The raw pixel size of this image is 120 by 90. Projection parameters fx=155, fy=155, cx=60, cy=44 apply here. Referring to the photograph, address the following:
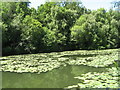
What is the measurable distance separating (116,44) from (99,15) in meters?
5.48

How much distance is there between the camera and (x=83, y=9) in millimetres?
27922

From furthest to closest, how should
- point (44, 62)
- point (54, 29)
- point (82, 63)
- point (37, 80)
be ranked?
point (54, 29), point (44, 62), point (82, 63), point (37, 80)

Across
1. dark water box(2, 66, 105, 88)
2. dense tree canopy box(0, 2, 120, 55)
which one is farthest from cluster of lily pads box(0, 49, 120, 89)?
dense tree canopy box(0, 2, 120, 55)

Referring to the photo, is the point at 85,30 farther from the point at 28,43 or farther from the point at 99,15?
the point at 28,43

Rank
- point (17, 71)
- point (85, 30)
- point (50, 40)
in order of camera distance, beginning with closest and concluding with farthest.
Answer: point (17, 71), point (50, 40), point (85, 30)

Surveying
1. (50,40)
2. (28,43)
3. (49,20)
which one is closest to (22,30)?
(28,43)

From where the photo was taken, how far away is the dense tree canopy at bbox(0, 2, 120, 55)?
17.0 metres

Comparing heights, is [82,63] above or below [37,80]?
above

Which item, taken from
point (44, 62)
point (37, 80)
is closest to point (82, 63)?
point (44, 62)

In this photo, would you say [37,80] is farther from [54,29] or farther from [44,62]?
[54,29]

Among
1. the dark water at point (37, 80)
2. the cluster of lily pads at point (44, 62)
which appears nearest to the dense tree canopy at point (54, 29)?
the cluster of lily pads at point (44, 62)

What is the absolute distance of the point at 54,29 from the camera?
2134 centimetres

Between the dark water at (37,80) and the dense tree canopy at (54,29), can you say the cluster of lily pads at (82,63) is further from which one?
the dense tree canopy at (54,29)

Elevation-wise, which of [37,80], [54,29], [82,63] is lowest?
[37,80]
